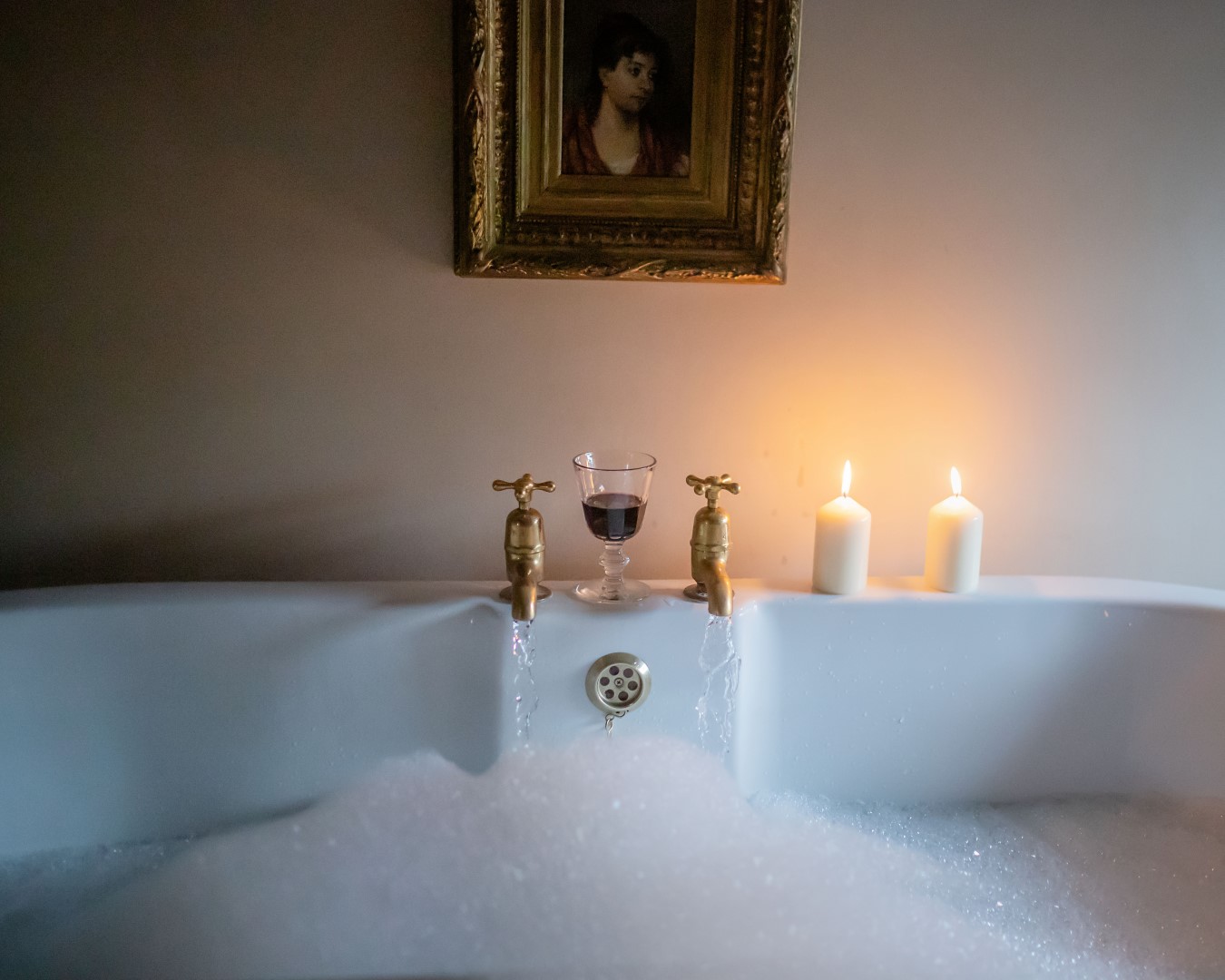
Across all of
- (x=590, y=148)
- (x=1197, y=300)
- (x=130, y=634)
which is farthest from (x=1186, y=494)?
(x=130, y=634)

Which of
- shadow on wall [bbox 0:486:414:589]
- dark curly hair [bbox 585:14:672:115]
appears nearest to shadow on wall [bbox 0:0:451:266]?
dark curly hair [bbox 585:14:672:115]

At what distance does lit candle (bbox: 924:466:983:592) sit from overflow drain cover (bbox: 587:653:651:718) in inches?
14.6

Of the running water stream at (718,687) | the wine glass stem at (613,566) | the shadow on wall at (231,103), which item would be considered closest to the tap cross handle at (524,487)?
the wine glass stem at (613,566)

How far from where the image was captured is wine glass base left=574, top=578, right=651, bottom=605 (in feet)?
3.42

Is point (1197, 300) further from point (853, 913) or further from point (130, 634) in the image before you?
point (130, 634)

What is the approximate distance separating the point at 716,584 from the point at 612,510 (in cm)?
14

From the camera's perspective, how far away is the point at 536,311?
45.0 inches

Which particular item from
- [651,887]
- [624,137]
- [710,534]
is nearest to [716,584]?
[710,534]

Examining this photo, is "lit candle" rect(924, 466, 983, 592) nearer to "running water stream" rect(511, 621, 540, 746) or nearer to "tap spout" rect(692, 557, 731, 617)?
"tap spout" rect(692, 557, 731, 617)

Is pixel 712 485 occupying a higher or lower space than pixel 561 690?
higher

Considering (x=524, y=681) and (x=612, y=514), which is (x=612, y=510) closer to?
(x=612, y=514)

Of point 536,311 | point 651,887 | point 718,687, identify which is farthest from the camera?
point 536,311

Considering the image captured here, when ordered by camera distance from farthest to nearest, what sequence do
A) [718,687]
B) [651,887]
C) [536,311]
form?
1. [536,311]
2. [718,687]
3. [651,887]

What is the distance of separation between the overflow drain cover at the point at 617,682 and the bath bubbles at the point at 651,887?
0.15 feet
